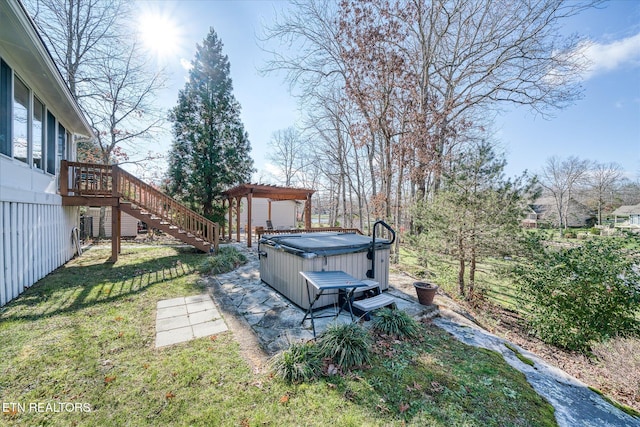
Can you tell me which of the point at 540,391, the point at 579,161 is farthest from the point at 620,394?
the point at 579,161

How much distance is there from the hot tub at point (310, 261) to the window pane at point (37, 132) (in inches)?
220

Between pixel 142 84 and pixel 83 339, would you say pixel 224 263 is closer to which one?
pixel 83 339

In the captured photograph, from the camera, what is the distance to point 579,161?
28422mm

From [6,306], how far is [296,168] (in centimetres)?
2439

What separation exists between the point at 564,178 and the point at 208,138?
127ft

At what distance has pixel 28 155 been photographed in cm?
517

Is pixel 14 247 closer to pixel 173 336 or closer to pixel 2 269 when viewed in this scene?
pixel 2 269

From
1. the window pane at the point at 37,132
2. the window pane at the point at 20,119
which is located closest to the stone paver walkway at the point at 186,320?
the window pane at the point at 20,119

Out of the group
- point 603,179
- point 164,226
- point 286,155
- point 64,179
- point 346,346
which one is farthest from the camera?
point 603,179

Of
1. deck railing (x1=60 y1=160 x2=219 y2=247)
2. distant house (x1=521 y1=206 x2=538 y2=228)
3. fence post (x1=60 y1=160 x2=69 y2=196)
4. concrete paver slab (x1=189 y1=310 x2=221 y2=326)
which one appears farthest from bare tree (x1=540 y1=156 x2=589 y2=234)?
fence post (x1=60 y1=160 x2=69 y2=196)

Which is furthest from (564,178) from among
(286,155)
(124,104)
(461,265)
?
(124,104)

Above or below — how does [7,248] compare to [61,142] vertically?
below

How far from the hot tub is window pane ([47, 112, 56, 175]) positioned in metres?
6.21

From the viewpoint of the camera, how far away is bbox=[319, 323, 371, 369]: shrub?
2705 millimetres
